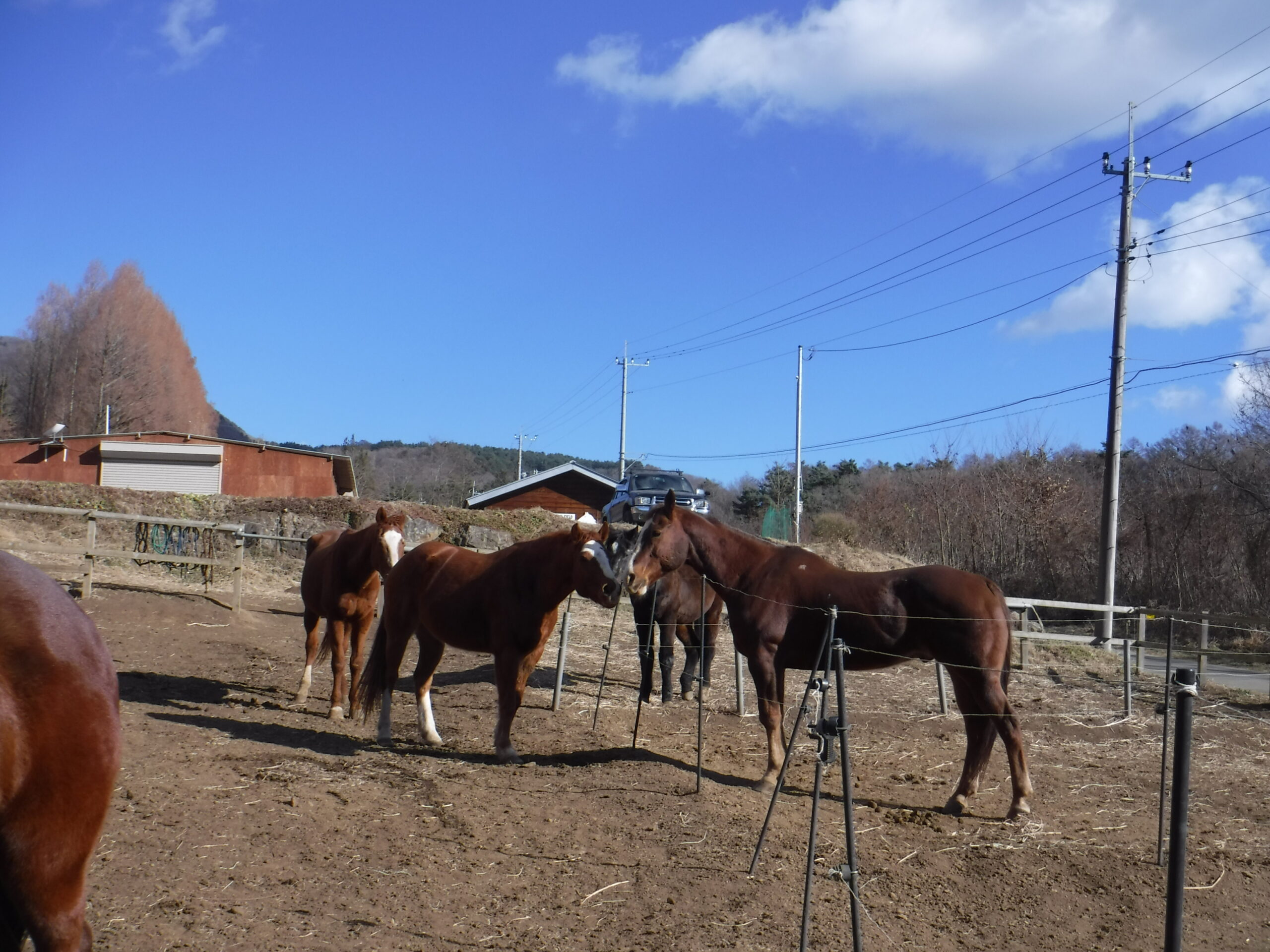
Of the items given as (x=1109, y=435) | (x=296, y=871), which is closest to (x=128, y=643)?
(x=296, y=871)

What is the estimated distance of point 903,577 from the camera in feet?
22.3

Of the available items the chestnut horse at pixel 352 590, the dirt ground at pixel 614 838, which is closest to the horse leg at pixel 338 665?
the chestnut horse at pixel 352 590

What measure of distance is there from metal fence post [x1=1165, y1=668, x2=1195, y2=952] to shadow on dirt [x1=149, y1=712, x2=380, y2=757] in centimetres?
553

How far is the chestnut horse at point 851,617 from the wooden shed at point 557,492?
2795cm

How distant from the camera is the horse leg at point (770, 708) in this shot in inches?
259

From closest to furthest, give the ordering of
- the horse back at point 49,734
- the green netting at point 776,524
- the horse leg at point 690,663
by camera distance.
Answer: the horse back at point 49,734
the horse leg at point 690,663
the green netting at point 776,524

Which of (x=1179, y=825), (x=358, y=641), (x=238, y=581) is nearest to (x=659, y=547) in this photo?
(x=358, y=641)

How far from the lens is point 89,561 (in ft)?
43.8

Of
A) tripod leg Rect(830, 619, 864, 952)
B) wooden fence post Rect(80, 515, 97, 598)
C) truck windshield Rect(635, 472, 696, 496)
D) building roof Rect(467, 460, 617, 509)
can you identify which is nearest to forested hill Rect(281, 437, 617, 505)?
building roof Rect(467, 460, 617, 509)

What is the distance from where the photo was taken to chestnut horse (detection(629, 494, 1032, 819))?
21.1 feet

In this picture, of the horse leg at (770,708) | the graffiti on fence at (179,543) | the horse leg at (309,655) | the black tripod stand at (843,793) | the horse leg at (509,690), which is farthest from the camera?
the graffiti on fence at (179,543)

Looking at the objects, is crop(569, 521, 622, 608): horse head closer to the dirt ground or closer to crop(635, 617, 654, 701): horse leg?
crop(635, 617, 654, 701): horse leg

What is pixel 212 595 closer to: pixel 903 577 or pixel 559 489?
pixel 903 577

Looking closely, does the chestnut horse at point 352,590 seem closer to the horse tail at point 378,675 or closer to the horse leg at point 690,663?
the horse tail at point 378,675
